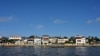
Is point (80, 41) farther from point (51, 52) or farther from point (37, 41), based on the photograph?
point (51, 52)

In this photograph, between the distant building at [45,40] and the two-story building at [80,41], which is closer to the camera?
the two-story building at [80,41]

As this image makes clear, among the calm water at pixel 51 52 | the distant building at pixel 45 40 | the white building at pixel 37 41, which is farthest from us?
the white building at pixel 37 41

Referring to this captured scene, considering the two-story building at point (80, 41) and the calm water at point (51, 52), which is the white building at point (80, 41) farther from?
the calm water at point (51, 52)

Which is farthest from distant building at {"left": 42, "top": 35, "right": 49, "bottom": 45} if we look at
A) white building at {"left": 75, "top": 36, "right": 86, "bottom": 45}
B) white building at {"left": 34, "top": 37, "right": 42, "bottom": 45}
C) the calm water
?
the calm water

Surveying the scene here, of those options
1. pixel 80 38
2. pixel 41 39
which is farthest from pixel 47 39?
pixel 80 38

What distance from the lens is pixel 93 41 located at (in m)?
179

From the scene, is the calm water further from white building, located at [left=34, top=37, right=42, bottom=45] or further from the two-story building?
white building, located at [left=34, top=37, right=42, bottom=45]

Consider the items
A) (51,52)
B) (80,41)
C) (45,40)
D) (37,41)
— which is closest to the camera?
(51,52)

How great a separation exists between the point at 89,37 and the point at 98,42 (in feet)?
41.5

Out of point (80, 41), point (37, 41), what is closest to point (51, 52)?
point (80, 41)

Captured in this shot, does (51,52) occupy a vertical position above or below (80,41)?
below

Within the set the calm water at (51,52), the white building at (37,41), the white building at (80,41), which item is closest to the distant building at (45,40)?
the white building at (37,41)

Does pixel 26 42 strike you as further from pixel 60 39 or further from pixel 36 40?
pixel 60 39

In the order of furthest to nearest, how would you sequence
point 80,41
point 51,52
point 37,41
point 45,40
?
point 37,41, point 45,40, point 80,41, point 51,52
